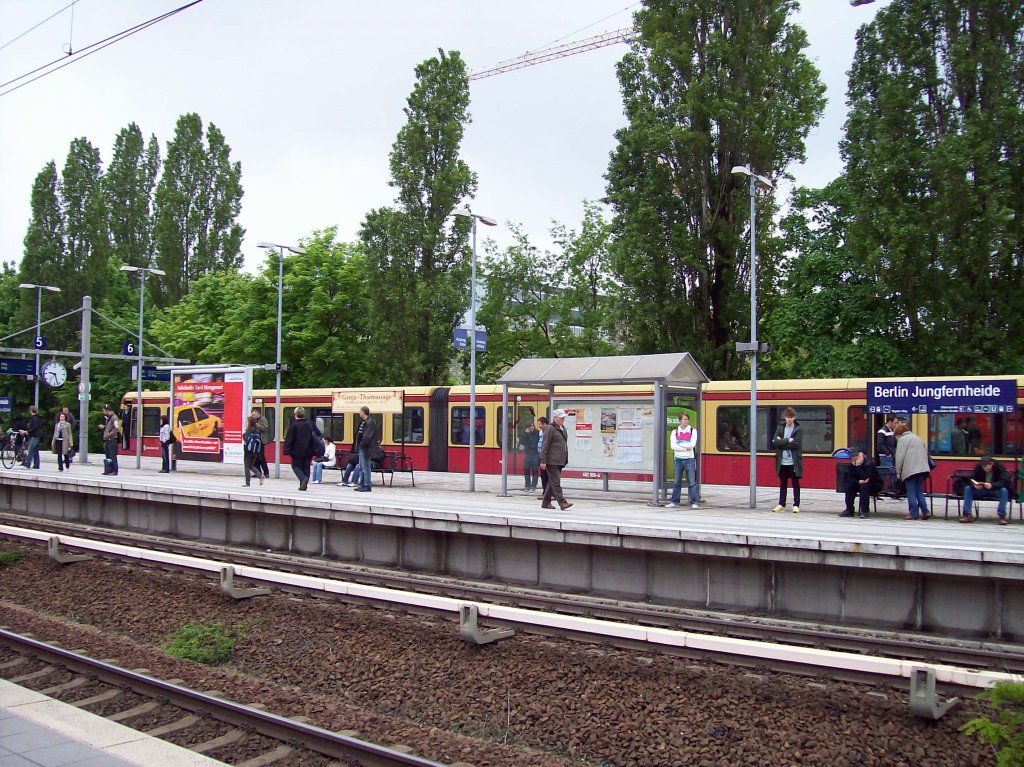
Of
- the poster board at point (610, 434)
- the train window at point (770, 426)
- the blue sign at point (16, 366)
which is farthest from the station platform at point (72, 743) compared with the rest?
the blue sign at point (16, 366)

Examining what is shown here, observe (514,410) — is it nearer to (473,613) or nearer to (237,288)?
(473,613)

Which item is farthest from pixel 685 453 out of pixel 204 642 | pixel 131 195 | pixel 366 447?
pixel 131 195

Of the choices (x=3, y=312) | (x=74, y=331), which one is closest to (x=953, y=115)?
(x=74, y=331)

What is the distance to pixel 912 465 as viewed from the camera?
15742mm

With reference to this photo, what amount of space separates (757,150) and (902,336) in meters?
7.59

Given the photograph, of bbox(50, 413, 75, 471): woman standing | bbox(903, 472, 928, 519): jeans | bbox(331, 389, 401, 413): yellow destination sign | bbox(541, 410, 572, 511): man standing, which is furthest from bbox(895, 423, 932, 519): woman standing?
bbox(50, 413, 75, 471): woman standing

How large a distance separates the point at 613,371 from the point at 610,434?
144cm

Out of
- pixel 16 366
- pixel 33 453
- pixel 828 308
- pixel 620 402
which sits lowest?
pixel 33 453

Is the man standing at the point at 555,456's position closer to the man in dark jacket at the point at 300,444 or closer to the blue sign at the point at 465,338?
the man in dark jacket at the point at 300,444

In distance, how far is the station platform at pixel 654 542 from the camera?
970 centimetres

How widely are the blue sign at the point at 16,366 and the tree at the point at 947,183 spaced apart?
100 ft

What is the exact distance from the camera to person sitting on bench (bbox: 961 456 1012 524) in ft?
51.3

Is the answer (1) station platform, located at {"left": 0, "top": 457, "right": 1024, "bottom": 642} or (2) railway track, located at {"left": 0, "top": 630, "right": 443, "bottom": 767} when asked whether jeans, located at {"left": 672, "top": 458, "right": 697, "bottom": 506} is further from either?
(2) railway track, located at {"left": 0, "top": 630, "right": 443, "bottom": 767}

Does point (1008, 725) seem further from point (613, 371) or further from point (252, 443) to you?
point (252, 443)
